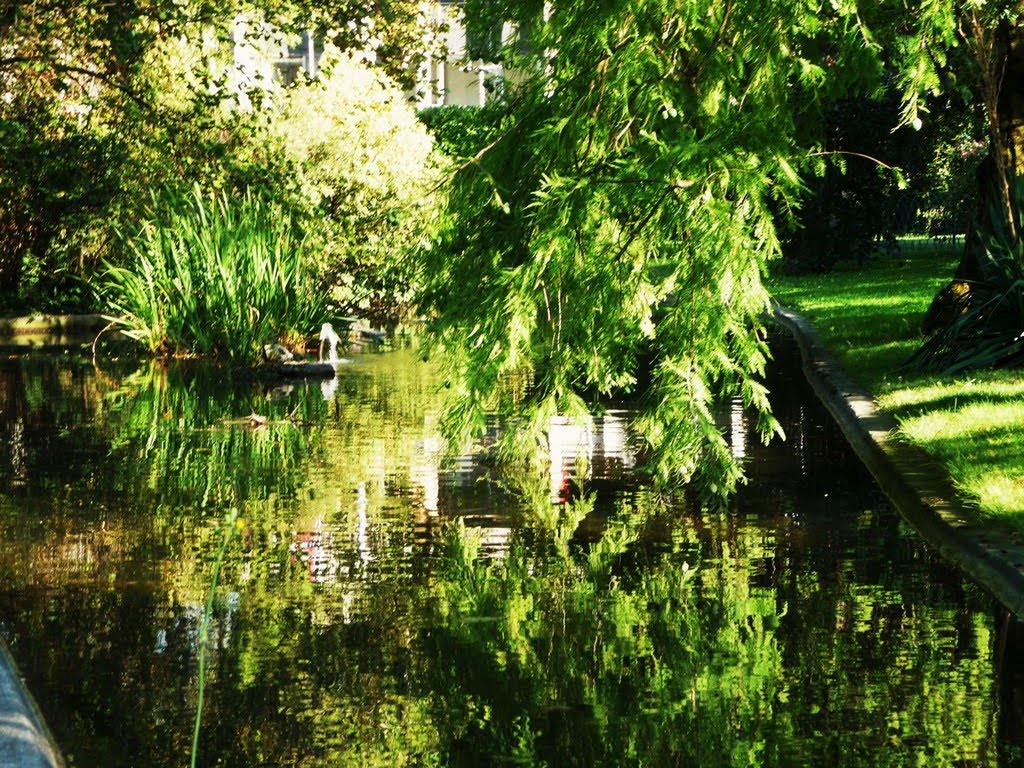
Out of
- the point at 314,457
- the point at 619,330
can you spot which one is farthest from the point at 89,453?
the point at 619,330

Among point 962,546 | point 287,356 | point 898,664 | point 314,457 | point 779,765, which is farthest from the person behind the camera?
point 287,356

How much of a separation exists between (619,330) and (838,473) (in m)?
2.07

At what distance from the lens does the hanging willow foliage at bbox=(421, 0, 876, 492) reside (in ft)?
28.5

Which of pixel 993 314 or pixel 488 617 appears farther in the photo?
pixel 993 314

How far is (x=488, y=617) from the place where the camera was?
22.6 feet

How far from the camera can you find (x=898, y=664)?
19.8 feet

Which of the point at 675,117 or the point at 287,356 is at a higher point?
the point at 675,117

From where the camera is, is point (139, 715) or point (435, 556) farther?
point (435, 556)

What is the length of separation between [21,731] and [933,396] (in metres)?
8.82

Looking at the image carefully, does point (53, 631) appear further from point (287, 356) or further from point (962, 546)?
point (287, 356)

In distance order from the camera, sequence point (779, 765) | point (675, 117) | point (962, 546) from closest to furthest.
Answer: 1. point (779, 765)
2. point (962, 546)
3. point (675, 117)

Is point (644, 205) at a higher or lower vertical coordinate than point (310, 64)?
lower

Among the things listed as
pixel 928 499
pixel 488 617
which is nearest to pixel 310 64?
pixel 928 499

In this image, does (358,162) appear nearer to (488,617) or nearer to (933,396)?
(933,396)
